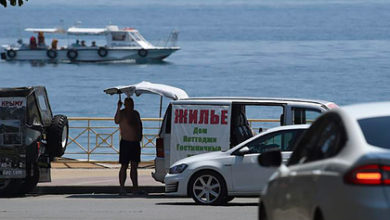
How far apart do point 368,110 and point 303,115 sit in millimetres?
9464

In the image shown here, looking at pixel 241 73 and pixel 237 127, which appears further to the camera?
pixel 241 73

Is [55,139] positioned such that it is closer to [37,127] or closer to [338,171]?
[37,127]

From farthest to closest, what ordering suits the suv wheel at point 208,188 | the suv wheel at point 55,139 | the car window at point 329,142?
the suv wheel at point 55,139 → the suv wheel at point 208,188 → the car window at point 329,142

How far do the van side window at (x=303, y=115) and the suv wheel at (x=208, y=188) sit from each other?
201 centimetres

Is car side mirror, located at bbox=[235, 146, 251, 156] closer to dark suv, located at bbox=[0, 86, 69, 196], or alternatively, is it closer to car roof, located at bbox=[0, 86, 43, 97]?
dark suv, located at bbox=[0, 86, 69, 196]

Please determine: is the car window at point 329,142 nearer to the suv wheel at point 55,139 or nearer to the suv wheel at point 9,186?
the suv wheel at point 9,186

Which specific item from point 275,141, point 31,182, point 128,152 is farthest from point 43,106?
point 275,141

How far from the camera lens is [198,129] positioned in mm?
17094

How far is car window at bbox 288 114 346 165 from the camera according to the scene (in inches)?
272

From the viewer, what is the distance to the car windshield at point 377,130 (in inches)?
271

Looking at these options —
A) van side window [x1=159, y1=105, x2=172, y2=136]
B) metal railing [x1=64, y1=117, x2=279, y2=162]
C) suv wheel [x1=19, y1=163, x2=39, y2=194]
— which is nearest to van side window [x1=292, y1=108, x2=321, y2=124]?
van side window [x1=159, y1=105, x2=172, y2=136]

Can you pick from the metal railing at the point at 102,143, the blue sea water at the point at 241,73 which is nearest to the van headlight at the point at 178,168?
the metal railing at the point at 102,143

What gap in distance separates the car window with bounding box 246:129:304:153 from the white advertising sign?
1514 mm

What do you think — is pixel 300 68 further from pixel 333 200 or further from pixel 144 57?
pixel 333 200
